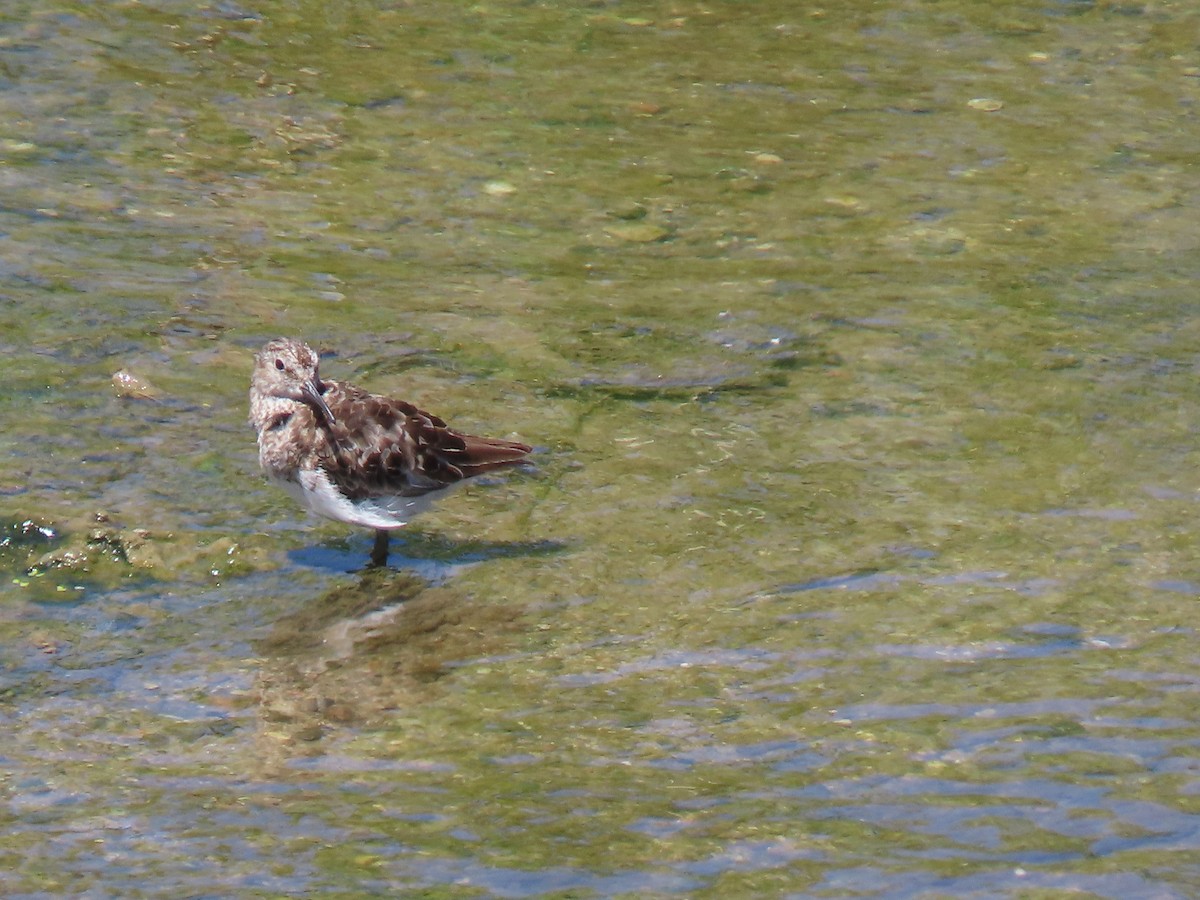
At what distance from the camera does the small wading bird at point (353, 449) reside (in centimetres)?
704

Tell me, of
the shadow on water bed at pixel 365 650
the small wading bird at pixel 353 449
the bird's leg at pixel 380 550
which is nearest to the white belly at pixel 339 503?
the small wading bird at pixel 353 449

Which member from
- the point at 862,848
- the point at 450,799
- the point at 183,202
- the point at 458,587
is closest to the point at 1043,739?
the point at 862,848

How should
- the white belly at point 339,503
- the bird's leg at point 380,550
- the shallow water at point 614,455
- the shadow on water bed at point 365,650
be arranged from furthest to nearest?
the bird's leg at point 380,550 → the white belly at point 339,503 → the shadow on water bed at point 365,650 → the shallow water at point 614,455

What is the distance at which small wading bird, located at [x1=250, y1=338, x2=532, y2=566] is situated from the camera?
23.1 ft

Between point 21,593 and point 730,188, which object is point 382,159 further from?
point 21,593

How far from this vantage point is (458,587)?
706 cm

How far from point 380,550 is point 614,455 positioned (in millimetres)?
1211

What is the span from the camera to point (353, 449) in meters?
7.15

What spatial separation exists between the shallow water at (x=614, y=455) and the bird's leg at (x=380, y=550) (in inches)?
4.4

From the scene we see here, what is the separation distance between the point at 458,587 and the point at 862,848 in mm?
2252

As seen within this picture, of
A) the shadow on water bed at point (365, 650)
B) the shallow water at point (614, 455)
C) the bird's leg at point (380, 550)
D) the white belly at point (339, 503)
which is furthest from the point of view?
the bird's leg at point (380, 550)

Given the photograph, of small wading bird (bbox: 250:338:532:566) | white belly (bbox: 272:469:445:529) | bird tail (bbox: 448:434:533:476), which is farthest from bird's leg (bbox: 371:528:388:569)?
bird tail (bbox: 448:434:533:476)

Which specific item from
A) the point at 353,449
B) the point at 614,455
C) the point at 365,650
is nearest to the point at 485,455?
the point at 353,449

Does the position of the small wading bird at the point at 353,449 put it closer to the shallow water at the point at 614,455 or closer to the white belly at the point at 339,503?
the white belly at the point at 339,503
